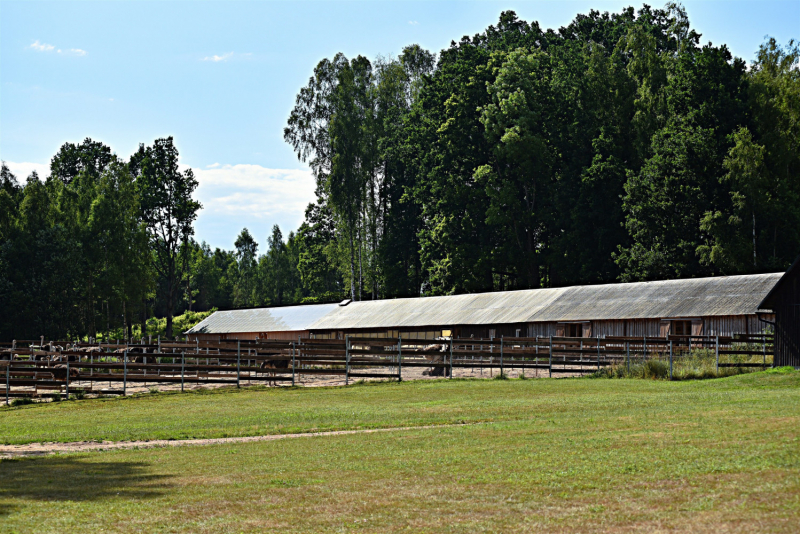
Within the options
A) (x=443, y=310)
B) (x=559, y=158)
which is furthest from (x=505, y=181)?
(x=443, y=310)

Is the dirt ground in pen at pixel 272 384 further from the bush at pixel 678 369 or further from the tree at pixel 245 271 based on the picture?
the tree at pixel 245 271

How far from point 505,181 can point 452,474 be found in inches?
2526

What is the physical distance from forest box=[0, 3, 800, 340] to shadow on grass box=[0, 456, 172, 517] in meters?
50.7

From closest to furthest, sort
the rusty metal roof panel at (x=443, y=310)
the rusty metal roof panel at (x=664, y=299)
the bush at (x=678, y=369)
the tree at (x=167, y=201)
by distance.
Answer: the bush at (x=678, y=369)
the rusty metal roof panel at (x=664, y=299)
the rusty metal roof panel at (x=443, y=310)
the tree at (x=167, y=201)

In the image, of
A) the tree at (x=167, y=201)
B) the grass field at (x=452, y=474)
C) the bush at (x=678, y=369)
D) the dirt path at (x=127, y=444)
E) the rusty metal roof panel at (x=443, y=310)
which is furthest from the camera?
the tree at (x=167, y=201)

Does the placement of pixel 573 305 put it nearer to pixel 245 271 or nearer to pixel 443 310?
pixel 443 310

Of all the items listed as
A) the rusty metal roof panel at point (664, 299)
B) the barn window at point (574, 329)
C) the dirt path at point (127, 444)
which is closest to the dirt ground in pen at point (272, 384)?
the rusty metal roof panel at point (664, 299)

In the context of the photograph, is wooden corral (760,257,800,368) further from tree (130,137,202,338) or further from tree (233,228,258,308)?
tree (233,228,258,308)

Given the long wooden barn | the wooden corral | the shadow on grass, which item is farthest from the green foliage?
the shadow on grass

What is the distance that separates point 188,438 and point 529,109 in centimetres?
6039

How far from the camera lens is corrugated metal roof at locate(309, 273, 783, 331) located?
42.7m

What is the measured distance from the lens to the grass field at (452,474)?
8.73 meters

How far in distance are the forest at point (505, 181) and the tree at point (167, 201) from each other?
0.20 metres

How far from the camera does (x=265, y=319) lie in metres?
71.3
